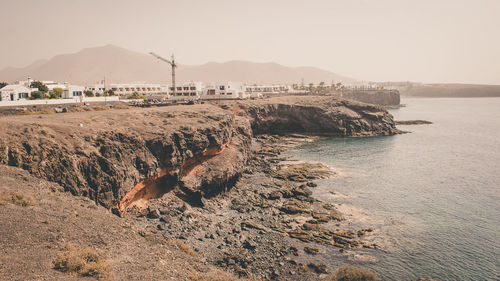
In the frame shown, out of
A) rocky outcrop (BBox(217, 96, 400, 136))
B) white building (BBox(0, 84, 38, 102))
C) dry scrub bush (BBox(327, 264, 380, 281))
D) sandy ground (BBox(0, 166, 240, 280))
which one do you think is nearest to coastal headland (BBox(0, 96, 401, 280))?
sandy ground (BBox(0, 166, 240, 280))

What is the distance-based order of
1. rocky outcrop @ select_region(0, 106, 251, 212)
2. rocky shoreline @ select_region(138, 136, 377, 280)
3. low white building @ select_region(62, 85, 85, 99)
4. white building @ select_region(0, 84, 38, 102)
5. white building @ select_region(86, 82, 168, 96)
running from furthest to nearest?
white building @ select_region(86, 82, 168, 96) < low white building @ select_region(62, 85, 85, 99) < white building @ select_region(0, 84, 38, 102) < rocky shoreline @ select_region(138, 136, 377, 280) < rocky outcrop @ select_region(0, 106, 251, 212)

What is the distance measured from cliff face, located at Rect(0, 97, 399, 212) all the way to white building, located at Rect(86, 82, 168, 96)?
67.4 m

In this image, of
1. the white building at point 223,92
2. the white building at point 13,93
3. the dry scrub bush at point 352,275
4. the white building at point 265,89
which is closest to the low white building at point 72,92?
the white building at point 13,93

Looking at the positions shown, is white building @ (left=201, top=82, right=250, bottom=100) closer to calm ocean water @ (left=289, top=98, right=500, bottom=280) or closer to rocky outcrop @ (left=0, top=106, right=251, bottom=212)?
calm ocean water @ (left=289, top=98, right=500, bottom=280)

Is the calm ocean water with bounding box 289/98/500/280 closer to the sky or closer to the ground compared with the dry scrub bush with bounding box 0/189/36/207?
closer to the ground

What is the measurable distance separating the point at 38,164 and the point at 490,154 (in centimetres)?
8312

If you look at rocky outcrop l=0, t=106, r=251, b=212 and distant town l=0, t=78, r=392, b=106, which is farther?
distant town l=0, t=78, r=392, b=106

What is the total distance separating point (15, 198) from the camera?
18.0 meters

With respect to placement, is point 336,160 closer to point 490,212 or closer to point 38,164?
point 490,212

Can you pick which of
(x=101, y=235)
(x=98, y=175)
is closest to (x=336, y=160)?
(x=98, y=175)

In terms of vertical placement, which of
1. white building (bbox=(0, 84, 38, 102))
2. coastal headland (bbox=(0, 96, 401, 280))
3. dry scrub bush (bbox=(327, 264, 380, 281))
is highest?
white building (bbox=(0, 84, 38, 102))

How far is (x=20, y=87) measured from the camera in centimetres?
6519

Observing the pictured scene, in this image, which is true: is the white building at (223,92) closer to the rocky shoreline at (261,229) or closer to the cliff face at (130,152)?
the cliff face at (130,152)

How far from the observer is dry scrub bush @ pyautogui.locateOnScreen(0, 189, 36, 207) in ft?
57.7
